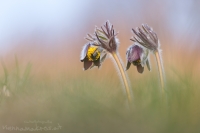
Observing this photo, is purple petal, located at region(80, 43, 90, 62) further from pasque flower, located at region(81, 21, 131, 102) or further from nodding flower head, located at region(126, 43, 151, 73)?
nodding flower head, located at region(126, 43, 151, 73)

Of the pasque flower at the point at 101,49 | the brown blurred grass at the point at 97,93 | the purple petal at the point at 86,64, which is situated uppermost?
the pasque flower at the point at 101,49

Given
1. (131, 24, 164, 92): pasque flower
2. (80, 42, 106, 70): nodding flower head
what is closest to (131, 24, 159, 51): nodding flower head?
(131, 24, 164, 92): pasque flower

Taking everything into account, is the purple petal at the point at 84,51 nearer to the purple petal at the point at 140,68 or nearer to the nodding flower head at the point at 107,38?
the nodding flower head at the point at 107,38

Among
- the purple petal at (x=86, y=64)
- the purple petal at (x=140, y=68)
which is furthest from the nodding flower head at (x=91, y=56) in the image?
the purple petal at (x=140, y=68)

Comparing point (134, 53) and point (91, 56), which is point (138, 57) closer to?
point (134, 53)

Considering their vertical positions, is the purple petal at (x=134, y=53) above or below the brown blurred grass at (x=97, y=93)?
above

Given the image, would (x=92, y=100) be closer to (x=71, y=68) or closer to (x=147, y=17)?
(x=71, y=68)

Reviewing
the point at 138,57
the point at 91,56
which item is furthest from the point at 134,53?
the point at 91,56

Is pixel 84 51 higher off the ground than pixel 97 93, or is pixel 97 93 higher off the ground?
pixel 84 51
